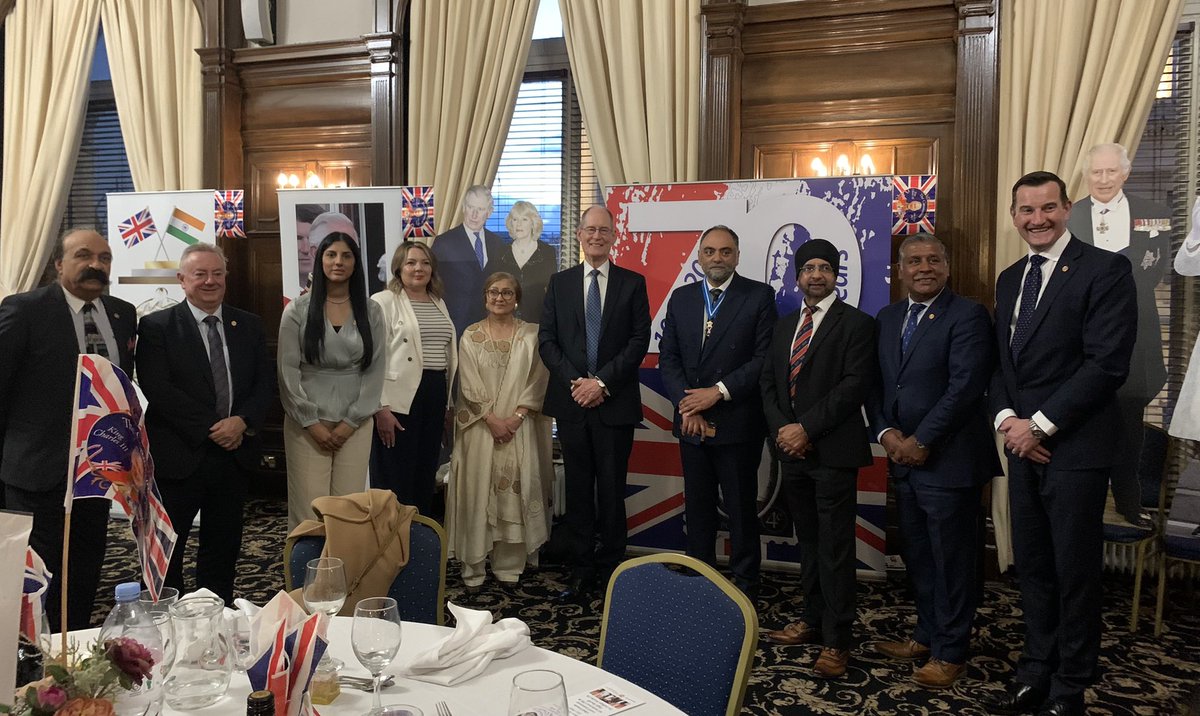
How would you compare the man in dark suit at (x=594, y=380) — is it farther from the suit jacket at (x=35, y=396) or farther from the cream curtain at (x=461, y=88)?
the suit jacket at (x=35, y=396)

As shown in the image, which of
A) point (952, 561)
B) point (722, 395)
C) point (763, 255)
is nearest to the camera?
point (952, 561)

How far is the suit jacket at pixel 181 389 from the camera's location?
131 inches

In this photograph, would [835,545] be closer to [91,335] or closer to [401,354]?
[401,354]

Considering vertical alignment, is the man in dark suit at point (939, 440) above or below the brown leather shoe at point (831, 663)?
above

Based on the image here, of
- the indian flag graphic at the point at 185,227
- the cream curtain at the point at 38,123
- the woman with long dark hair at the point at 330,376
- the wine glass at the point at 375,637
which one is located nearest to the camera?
the wine glass at the point at 375,637

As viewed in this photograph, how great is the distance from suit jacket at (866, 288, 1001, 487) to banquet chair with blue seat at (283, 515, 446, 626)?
1.83 metres

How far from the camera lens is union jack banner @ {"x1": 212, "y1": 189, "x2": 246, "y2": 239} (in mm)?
5511

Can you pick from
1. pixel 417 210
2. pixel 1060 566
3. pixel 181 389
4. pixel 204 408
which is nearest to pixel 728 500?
pixel 1060 566

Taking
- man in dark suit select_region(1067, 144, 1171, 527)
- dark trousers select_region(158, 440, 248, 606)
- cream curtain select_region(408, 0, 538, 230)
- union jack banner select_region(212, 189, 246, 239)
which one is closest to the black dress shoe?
man in dark suit select_region(1067, 144, 1171, 527)

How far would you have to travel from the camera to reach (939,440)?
3156 millimetres

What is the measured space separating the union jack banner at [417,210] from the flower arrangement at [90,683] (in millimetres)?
4076

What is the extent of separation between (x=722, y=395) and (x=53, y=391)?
2595 mm

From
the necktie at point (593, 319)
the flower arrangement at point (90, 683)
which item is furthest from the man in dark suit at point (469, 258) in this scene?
the flower arrangement at point (90, 683)

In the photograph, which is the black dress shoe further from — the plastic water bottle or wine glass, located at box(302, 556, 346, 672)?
the plastic water bottle
